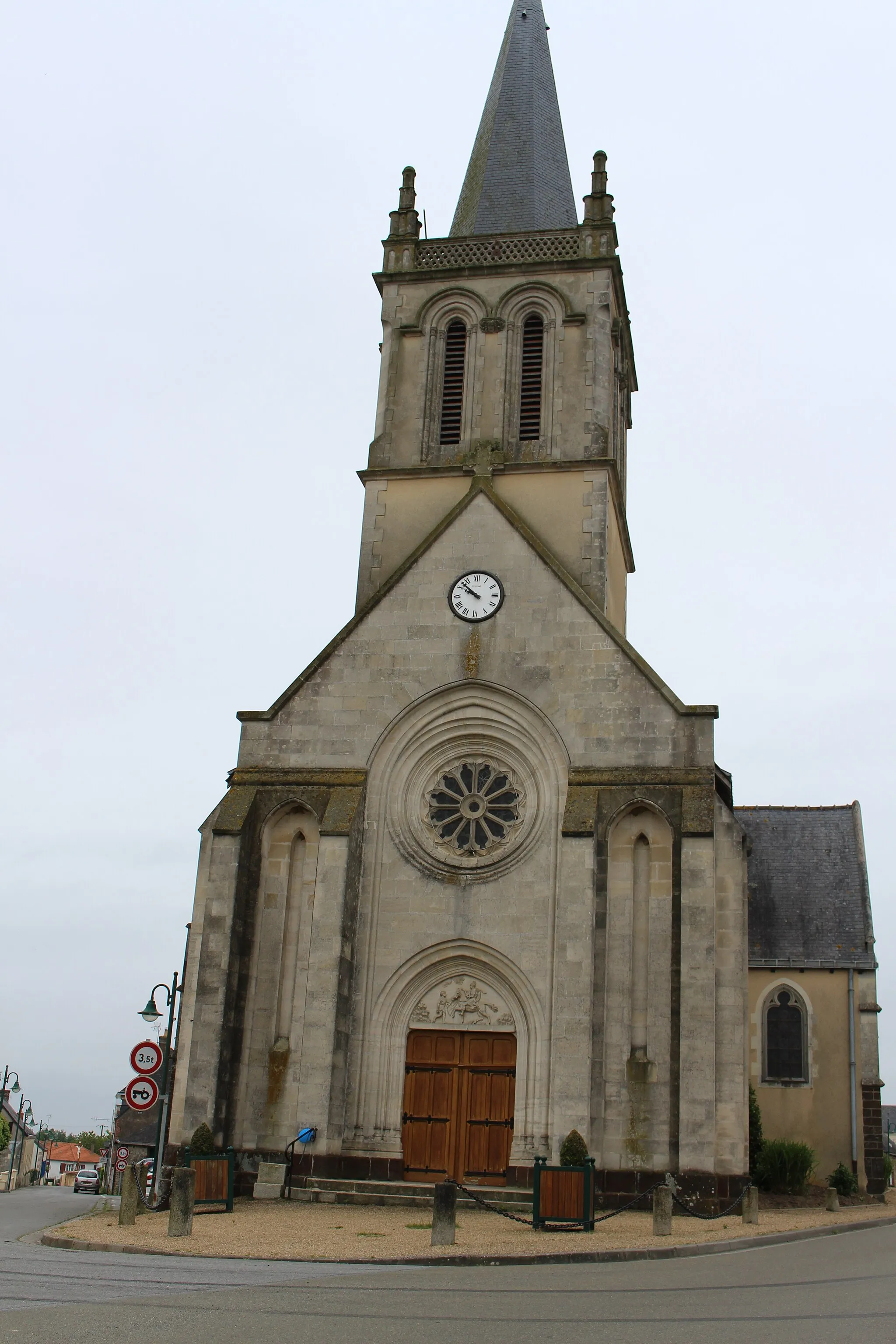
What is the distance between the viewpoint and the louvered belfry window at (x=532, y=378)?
2645 cm

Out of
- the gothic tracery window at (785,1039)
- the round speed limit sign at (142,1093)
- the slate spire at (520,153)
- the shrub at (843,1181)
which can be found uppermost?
the slate spire at (520,153)

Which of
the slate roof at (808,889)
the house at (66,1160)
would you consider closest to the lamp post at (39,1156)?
the house at (66,1160)

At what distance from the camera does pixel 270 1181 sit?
19.9m

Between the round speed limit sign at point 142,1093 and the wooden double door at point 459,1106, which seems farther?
the wooden double door at point 459,1106

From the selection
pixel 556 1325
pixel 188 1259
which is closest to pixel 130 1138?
pixel 188 1259

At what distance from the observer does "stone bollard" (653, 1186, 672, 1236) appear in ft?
52.9

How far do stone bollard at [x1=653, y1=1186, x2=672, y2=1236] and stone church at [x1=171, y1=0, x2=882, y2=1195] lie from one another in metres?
3.15

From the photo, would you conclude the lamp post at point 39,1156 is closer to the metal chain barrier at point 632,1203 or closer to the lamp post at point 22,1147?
the lamp post at point 22,1147

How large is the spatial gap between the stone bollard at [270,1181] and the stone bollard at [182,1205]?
478 cm

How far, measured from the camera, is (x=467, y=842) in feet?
74.0

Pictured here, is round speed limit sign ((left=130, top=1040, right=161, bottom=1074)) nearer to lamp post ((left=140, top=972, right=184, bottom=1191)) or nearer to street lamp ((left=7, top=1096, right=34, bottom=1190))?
lamp post ((left=140, top=972, right=184, bottom=1191))

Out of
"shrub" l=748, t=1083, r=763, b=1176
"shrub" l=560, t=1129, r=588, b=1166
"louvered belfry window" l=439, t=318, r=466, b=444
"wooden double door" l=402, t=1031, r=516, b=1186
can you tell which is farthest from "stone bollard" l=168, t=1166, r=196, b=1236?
"louvered belfry window" l=439, t=318, r=466, b=444

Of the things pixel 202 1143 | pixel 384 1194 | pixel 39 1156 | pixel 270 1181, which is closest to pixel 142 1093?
pixel 202 1143

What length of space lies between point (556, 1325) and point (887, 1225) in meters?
15.6
